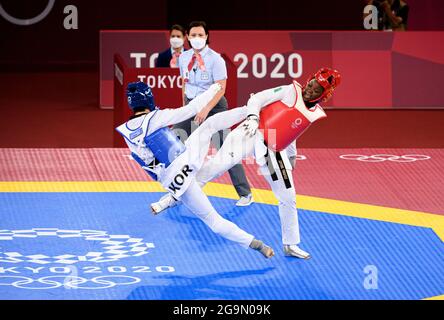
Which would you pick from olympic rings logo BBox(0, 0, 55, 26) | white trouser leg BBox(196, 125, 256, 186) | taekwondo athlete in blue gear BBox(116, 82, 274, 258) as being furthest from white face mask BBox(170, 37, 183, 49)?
olympic rings logo BBox(0, 0, 55, 26)

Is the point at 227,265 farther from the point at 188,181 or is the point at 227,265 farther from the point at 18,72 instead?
the point at 18,72

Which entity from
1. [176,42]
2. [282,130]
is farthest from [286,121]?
[176,42]

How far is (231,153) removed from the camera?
9.81 meters

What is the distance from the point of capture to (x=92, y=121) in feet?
54.6

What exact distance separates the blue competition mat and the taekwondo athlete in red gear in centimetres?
56

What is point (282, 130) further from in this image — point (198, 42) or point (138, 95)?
point (198, 42)

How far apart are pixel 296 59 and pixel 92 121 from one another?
3.20m

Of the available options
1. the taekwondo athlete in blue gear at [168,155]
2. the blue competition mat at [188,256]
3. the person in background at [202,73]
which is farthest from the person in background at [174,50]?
the taekwondo athlete in blue gear at [168,155]

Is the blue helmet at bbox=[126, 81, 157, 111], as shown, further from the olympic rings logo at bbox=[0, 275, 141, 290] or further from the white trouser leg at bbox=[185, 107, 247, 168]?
the olympic rings logo at bbox=[0, 275, 141, 290]

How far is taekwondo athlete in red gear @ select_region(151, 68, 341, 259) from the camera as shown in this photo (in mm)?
9562

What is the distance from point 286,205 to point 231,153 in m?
0.67

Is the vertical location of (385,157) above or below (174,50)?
below

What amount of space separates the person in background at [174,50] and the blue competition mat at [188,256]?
9.92 ft

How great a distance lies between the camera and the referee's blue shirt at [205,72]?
11195 millimetres
